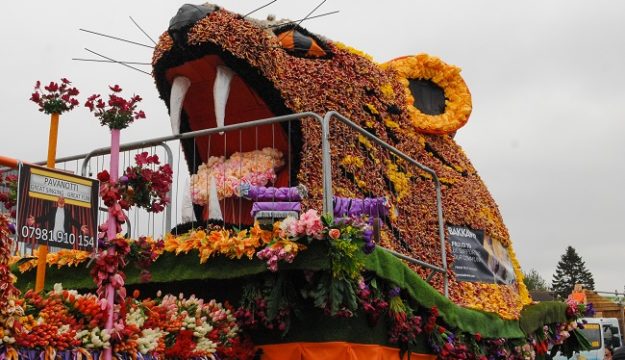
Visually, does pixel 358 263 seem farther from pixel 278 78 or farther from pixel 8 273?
pixel 278 78

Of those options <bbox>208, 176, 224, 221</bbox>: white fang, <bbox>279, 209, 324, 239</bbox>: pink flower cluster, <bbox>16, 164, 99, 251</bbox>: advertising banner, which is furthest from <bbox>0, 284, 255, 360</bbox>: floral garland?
<bbox>208, 176, 224, 221</bbox>: white fang

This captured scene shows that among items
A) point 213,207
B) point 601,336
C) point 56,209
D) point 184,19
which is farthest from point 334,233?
point 601,336

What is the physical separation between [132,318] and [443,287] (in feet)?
12.6

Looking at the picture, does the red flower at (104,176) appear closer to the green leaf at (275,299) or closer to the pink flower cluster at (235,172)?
the green leaf at (275,299)

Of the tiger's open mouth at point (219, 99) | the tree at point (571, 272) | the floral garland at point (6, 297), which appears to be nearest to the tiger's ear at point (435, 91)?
the tiger's open mouth at point (219, 99)

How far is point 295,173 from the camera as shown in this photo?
24.7ft

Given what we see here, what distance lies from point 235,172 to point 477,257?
2671 millimetres

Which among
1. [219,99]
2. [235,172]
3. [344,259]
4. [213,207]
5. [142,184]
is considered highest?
[219,99]

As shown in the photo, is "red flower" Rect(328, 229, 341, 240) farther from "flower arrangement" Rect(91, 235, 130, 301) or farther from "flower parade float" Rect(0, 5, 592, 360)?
"flower arrangement" Rect(91, 235, 130, 301)

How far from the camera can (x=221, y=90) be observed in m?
7.30

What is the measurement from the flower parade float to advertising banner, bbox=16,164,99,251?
0.32ft

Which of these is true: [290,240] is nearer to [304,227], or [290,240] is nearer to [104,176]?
[304,227]

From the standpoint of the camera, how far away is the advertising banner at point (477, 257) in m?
8.37

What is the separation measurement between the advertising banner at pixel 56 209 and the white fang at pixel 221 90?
291cm
